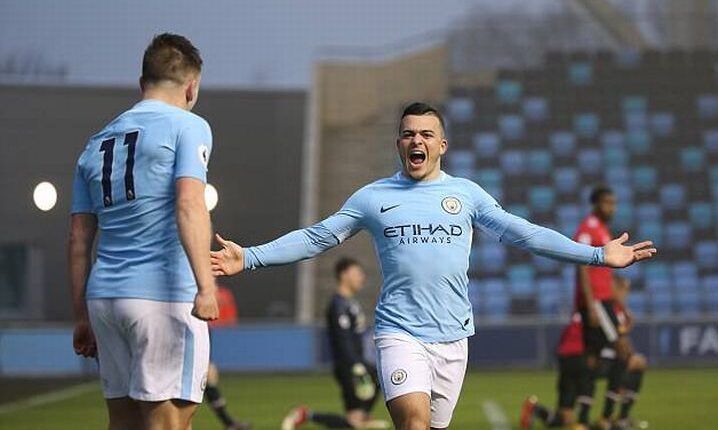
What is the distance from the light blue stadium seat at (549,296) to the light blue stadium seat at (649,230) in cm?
266

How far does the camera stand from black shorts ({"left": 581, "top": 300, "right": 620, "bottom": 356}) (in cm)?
1435

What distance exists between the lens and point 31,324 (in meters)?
29.8

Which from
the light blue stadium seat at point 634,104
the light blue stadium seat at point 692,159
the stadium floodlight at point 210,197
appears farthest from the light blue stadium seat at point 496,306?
the stadium floodlight at point 210,197

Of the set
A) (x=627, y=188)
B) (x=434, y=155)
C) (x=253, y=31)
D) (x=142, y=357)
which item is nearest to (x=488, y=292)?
(x=627, y=188)

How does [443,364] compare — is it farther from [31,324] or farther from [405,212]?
[31,324]

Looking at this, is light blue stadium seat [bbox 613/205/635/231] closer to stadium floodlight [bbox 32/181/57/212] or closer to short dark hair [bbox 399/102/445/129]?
stadium floodlight [bbox 32/181/57/212]

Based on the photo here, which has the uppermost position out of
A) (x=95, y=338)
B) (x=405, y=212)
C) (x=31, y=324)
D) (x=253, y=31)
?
(x=253, y=31)

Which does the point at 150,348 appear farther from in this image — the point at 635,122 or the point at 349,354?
the point at 635,122

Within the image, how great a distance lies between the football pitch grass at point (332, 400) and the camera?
17125 millimetres

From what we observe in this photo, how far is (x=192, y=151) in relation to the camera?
6605 millimetres

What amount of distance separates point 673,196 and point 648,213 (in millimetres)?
703

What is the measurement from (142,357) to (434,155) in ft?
8.04

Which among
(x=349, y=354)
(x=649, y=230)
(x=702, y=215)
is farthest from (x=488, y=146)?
(x=349, y=354)

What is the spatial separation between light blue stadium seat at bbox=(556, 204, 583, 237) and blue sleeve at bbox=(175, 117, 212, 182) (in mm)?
26822
